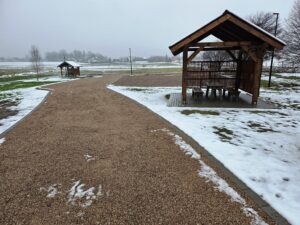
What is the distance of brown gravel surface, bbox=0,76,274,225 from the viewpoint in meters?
2.75

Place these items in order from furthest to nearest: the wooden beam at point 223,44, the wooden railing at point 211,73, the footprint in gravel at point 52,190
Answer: the wooden railing at point 211,73
the wooden beam at point 223,44
the footprint in gravel at point 52,190

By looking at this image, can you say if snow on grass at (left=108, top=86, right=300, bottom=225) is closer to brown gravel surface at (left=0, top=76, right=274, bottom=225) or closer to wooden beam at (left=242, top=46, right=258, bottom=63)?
brown gravel surface at (left=0, top=76, right=274, bottom=225)

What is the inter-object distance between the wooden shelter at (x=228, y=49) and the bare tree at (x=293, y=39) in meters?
13.6

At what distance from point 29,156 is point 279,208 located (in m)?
4.64

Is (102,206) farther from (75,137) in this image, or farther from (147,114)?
(147,114)

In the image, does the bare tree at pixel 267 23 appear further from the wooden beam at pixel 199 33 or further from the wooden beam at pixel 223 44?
the wooden beam at pixel 199 33

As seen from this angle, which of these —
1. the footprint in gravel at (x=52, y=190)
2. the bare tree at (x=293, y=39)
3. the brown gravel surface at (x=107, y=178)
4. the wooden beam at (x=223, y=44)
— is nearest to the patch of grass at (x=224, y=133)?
the brown gravel surface at (x=107, y=178)

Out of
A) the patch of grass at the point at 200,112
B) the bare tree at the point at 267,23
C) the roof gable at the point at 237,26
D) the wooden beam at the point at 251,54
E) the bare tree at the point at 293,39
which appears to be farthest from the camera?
the bare tree at the point at 267,23

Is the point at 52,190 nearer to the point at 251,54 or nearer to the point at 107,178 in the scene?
the point at 107,178

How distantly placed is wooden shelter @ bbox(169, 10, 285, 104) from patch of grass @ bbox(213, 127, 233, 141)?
353 centimetres

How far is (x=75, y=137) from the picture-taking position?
5.67 meters

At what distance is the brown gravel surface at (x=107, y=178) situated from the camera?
275cm

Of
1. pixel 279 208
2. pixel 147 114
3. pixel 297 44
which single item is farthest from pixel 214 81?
pixel 297 44

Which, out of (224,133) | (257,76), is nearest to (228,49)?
(257,76)
